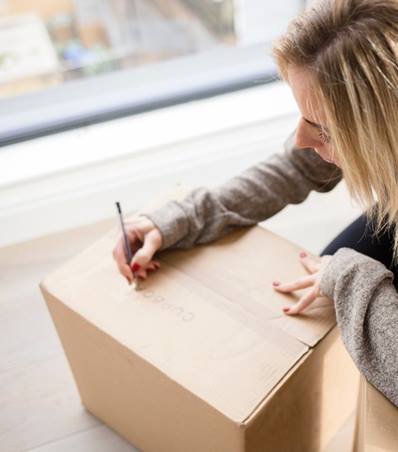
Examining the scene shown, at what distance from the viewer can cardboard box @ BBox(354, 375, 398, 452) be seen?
28.0 inches

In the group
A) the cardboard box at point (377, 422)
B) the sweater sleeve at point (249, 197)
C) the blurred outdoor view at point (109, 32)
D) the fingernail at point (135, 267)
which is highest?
the blurred outdoor view at point (109, 32)

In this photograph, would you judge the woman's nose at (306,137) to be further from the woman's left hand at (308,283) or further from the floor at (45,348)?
the floor at (45,348)

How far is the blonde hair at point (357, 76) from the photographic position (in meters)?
0.65

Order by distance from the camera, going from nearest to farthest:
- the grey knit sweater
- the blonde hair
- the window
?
1. the blonde hair
2. the grey knit sweater
3. the window

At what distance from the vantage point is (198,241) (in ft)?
3.28

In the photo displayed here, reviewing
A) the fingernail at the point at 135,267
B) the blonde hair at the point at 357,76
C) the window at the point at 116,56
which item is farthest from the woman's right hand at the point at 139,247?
the window at the point at 116,56

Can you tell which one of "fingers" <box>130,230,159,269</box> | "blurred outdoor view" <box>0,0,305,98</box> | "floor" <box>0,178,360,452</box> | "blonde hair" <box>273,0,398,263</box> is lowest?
"floor" <box>0,178,360,452</box>

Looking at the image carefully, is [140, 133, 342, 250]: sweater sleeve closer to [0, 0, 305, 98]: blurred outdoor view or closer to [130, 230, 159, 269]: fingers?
[130, 230, 159, 269]: fingers

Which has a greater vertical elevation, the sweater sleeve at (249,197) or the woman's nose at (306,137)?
the woman's nose at (306,137)

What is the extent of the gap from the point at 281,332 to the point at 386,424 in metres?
0.19

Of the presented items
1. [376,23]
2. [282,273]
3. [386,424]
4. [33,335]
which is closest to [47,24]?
[33,335]

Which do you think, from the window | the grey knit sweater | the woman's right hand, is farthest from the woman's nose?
the window

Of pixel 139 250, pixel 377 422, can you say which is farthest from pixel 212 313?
pixel 377 422

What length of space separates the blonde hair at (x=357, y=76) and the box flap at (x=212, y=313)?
246mm
